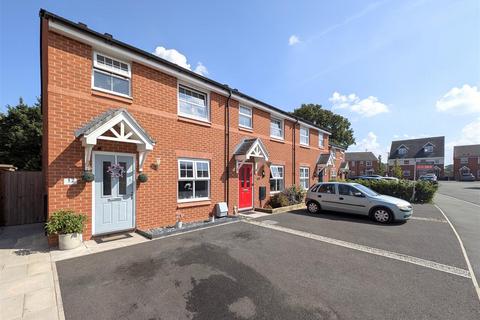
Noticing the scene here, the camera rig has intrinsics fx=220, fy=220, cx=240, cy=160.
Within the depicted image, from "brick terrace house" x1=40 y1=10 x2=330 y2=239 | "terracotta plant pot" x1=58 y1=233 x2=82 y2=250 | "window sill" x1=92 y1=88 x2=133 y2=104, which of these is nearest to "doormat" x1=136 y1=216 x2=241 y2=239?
"brick terrace house" x1=40 y1=10 x2=330 y2=239

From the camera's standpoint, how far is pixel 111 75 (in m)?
7.02

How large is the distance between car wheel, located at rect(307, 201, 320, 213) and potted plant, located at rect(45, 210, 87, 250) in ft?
Answer: 31.4

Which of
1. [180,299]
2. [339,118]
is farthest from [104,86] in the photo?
A: [339,118]

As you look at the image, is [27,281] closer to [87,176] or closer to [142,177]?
[87,176]

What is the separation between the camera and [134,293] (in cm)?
381

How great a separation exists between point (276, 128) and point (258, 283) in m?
11.0

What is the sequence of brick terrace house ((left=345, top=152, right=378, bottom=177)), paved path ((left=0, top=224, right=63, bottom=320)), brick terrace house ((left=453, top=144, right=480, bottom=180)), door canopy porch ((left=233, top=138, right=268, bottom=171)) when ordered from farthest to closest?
brick terrace house ((left=345, top=152, right=378, bottom=177)), brick terrace house ((left=453, top=144, right=480, bottom=180)), door canopy porch ((left=233, top=138, right=268, bottom=171)), paved path ((left=0, top=224, right=63, bottom=320))

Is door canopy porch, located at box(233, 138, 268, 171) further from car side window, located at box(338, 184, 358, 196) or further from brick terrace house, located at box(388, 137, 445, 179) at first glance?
brick terrace house, located at box(388, 137, 445, 179)

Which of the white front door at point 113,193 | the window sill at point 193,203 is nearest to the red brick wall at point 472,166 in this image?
the window sill at point 193,203

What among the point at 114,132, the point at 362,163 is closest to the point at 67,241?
the point at 114,132

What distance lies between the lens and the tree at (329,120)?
138 ft

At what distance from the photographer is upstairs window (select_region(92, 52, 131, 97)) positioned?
6.73 meters

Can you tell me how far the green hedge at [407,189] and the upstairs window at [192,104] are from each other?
614 inches

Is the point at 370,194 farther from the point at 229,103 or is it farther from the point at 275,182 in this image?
the point at 229,103
